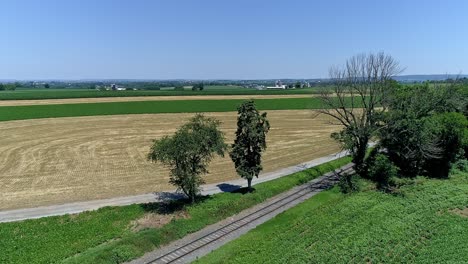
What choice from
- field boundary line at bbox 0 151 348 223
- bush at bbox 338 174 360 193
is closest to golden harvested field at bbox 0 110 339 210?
field boundary line at bbox 0 151 348 223

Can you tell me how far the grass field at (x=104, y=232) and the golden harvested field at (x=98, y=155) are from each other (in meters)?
5.82

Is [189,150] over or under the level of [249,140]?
under

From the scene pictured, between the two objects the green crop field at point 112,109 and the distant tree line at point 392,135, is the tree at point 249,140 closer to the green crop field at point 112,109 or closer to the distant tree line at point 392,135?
the distant tree line at point 392,135

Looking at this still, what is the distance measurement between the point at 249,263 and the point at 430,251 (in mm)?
12598

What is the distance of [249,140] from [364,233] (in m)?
14.2

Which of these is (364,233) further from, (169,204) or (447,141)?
(447,141)

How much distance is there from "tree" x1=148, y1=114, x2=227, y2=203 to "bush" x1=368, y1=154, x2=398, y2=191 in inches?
765

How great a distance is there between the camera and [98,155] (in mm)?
53062

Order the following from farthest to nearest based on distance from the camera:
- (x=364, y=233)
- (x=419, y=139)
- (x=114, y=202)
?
(x=419, y=139), (x=114, y=202), (x=364, y=233)

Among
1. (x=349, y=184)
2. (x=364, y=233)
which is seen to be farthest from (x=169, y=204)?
(x=349, y=184)

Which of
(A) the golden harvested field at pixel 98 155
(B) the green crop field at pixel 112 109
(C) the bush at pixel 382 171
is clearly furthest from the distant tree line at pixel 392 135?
(B) the green crop field at pixel 112 109

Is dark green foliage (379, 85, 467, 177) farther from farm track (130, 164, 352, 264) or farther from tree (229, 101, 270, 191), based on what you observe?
tree (229, 101, 270, 191)

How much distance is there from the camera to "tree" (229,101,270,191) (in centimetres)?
3562

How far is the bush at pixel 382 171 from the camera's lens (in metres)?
40.6
